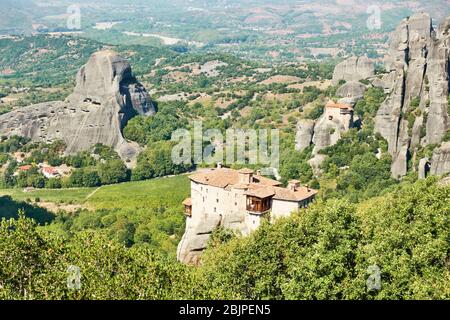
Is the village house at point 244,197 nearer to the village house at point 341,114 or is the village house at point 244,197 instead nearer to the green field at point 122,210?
the green field at point 122,210

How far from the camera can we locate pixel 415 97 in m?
64.3

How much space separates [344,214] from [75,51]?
184m

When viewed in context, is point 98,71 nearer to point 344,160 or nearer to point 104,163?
point 104,163

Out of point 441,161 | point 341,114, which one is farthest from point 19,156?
point 441,161

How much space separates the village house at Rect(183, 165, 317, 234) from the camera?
1590 inches

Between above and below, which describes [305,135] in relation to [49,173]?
above

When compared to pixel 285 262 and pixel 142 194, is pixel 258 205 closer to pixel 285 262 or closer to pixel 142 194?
pixel 285 262

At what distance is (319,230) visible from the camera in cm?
2814

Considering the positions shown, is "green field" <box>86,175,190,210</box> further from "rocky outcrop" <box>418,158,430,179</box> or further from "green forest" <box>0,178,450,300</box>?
"green forest" <box>0,178,450,300</box>

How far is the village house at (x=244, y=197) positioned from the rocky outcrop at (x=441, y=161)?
14.5m

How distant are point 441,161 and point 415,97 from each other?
45.1ft

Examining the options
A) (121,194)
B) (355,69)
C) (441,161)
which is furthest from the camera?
(355,69)

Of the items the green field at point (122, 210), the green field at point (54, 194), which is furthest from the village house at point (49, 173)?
the green field at point (122, 210)
